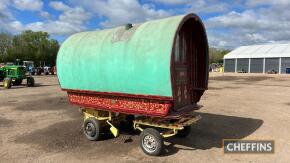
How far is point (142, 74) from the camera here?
26.6 ft

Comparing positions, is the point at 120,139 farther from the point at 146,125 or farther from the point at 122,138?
the point at 146,125

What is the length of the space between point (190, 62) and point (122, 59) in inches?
90.5

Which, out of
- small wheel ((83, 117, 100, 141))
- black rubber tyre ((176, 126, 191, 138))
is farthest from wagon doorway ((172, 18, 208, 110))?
small wheel ((83, 117, 100, 141))

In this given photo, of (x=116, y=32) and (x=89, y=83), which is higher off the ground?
(x=116, y=32)

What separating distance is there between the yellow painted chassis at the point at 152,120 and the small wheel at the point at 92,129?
0.23 m

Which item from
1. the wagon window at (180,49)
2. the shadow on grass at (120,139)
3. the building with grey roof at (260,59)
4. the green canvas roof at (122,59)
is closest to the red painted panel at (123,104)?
the green canvas roof at (122,59)

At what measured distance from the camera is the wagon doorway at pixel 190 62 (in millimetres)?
8828

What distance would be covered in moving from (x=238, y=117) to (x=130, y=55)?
7.42 m

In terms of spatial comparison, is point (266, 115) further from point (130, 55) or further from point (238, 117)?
point (130, 55)

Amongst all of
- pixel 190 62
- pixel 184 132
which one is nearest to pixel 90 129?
pixel 184 132

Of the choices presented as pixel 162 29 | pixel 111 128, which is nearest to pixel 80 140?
pixel 111 128

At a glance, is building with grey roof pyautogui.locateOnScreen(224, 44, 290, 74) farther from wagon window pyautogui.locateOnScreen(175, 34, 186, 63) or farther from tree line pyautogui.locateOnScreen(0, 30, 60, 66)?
wagon window pyautogui.locateOnScreen(175, 34, 186, 63)

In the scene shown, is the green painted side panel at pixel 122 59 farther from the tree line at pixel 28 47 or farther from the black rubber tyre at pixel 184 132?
the tree line at pixel 28 47

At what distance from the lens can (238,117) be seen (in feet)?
44.5
